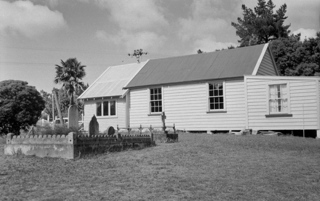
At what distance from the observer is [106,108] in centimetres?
3250

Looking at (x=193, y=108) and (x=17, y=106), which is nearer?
(x=17, y=106)

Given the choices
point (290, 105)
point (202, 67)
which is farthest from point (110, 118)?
point (290, 105)

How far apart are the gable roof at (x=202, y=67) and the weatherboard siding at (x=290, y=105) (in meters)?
1.71

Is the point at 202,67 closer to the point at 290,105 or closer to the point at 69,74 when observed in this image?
the point at 290,105

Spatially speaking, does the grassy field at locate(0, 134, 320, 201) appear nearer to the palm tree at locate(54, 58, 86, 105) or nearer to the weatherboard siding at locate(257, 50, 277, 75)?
the weatherboard siding at locate(257, 50, 277, 75)

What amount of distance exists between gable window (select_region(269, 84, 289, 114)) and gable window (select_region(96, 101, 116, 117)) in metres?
14.0

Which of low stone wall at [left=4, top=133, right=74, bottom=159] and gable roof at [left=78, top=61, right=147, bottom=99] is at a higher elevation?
gable roof at [left=78, top=61, right=147, bottom=99]

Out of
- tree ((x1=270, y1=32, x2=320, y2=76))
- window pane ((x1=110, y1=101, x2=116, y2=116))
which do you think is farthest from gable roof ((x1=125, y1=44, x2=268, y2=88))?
tree ((x1=270, y1=32, x2=320, y2=76))

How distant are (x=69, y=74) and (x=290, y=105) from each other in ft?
105

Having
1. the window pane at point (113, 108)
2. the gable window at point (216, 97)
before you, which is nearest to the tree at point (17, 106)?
the window pane at point (113, 108)

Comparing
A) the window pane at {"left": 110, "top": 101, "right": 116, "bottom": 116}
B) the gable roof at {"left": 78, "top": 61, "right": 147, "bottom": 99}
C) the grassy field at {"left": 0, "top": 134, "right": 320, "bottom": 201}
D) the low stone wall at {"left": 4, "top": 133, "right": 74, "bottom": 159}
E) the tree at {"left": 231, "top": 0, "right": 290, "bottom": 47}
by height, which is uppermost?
the tree at {"left": 231, "top": 0, "right": 290, "bottom": 47}

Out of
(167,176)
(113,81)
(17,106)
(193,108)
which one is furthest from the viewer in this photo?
(113,81)

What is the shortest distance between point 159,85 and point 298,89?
10.5 meters

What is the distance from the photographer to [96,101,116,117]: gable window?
105 ft
